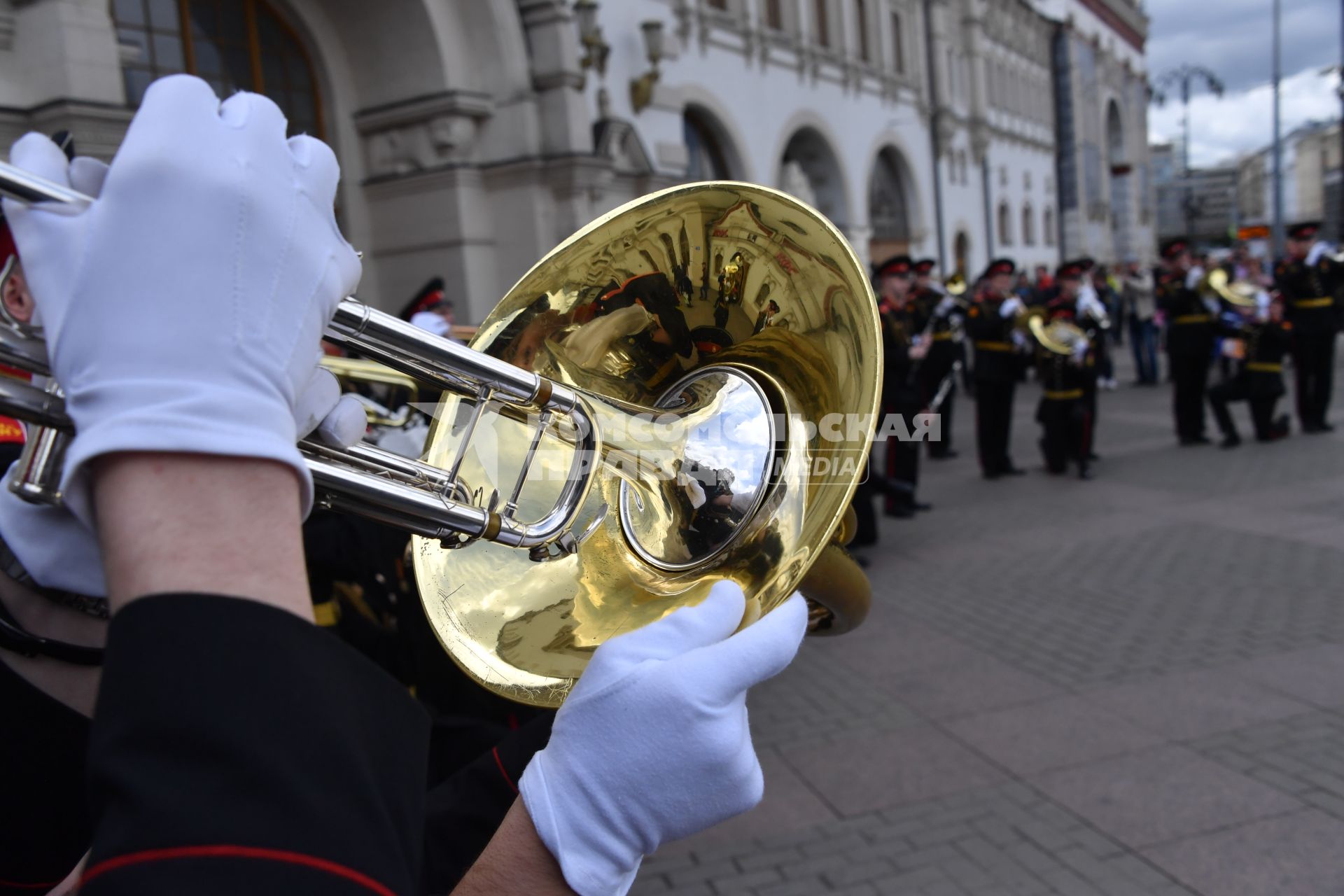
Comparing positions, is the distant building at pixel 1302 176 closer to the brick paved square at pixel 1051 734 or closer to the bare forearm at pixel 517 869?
the brick paved square at pixel 1051 734

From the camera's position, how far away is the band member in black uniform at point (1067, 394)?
7801 mm

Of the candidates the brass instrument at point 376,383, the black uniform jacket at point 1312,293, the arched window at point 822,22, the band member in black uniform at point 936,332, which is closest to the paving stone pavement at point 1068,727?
the brass instrument at point 376,383

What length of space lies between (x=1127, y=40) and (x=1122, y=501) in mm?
38541

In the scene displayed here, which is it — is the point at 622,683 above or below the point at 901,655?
above

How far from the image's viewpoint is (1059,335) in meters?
7.91

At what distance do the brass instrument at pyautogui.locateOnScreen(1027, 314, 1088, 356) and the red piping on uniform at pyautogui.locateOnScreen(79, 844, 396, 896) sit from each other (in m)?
8.03

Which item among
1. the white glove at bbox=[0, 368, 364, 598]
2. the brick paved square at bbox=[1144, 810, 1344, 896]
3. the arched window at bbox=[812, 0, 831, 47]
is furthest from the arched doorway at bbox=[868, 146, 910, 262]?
the white glove at bbox=[0, 368, 364, 598]

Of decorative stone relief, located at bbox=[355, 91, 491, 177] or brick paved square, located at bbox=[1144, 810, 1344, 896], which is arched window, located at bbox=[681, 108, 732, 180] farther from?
brick paved square, located at bbox=[1144, 810, 1344, 896]

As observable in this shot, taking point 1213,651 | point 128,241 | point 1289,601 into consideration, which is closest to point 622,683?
point 128,241

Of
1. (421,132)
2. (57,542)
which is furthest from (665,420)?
(421,132)

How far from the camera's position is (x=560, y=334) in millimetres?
1479

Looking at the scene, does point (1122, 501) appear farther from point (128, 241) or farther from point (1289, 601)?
point (128, 241)

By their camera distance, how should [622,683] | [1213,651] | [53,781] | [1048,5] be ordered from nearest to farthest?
[622,683]
[53,781]
[1213,651]
[1048,5]

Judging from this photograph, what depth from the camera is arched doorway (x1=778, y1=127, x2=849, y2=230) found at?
54.0ft
